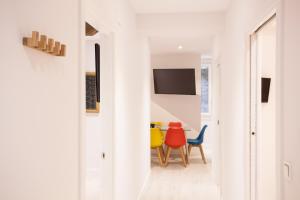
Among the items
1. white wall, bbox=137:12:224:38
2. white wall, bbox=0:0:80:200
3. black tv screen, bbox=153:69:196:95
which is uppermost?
white wall, bbox=137:12:224:38

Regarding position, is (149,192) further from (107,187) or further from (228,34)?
(228,34)

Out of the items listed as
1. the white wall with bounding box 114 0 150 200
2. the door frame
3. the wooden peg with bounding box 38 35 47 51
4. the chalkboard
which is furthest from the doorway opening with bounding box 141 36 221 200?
the wooden peg with bounding box 38 35 47 51

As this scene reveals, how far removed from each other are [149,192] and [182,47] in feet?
11.0

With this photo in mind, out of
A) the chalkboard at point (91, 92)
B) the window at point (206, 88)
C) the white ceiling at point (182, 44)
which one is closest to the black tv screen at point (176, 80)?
the white ceiling at point (182, 44)

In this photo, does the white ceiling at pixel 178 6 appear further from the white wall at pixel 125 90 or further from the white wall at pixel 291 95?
the white wall at pixel 291 95

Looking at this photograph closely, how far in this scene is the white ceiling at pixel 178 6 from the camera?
148 inches

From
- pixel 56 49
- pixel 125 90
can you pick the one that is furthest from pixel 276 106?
pixel 125 90

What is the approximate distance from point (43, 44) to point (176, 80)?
21.8 ft

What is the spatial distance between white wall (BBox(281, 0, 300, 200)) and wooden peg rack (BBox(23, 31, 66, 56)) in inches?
42.6

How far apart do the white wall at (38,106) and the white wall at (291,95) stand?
3.65ft

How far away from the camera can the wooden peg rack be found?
1176mm

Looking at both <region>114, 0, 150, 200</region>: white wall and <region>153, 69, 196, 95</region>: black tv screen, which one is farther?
<region>153, 69, 196, 95</region>: black tv screen

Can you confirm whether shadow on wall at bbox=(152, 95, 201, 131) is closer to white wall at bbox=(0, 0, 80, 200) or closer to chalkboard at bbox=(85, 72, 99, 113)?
chalkboard at bbox=(85, 72, 99, 113)

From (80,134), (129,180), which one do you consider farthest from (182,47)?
(80,134)
